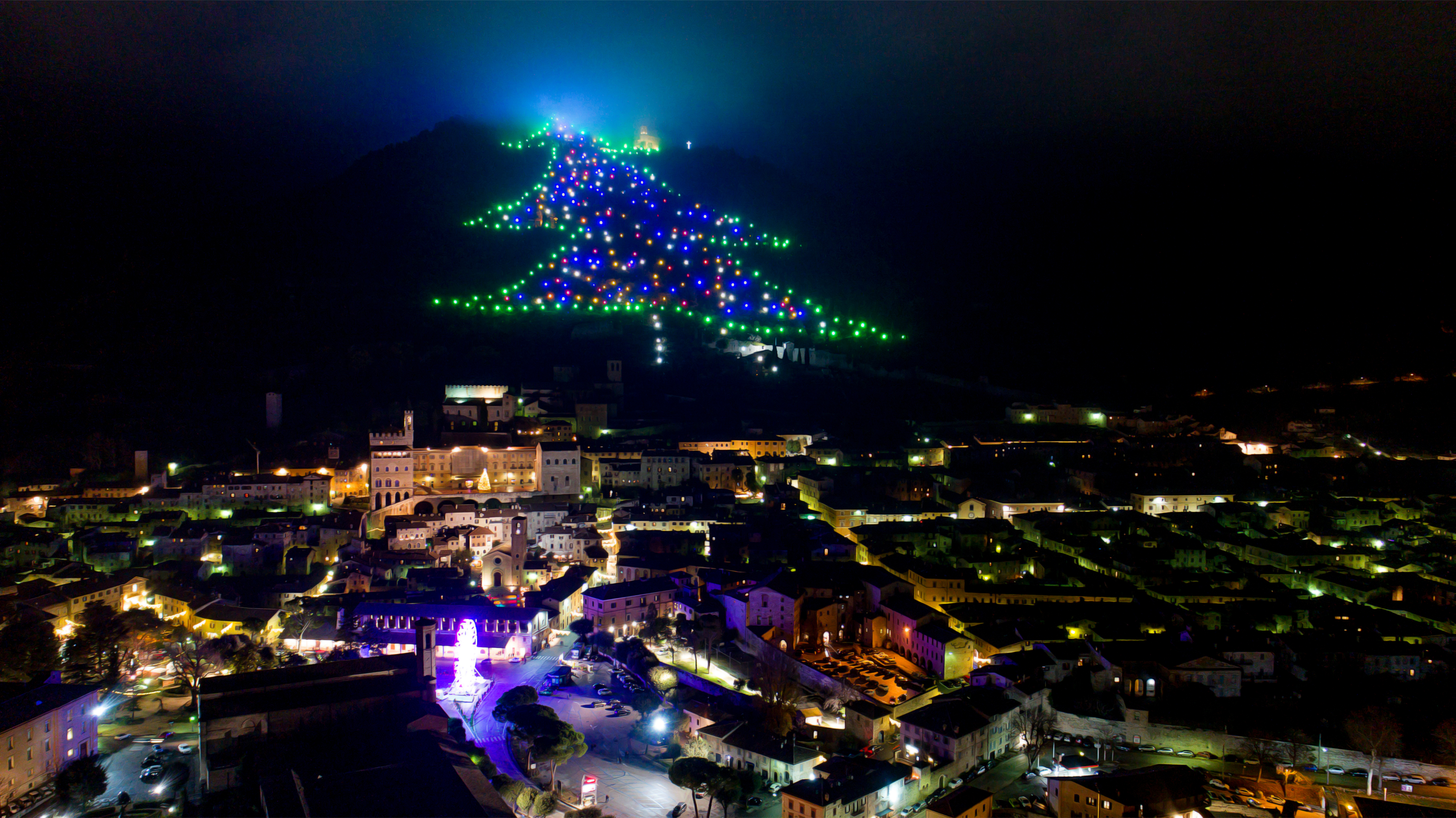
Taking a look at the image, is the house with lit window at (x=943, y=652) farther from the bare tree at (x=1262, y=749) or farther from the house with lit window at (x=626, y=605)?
the house with lit window at (x=626, y=605)

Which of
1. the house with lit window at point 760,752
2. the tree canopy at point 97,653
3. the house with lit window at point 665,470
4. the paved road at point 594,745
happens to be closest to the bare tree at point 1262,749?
the house with lit window at point 760,752

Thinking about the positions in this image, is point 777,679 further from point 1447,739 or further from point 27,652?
point 27,652

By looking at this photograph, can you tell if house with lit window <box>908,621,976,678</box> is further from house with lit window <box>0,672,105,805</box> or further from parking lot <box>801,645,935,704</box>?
house with lit window <box>0,672,105,805</box>

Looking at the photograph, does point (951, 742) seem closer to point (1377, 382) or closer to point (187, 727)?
point (187, 727)

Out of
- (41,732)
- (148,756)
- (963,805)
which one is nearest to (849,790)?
(963,805)

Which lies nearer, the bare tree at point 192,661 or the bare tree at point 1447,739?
the bare tree at point 1447,739

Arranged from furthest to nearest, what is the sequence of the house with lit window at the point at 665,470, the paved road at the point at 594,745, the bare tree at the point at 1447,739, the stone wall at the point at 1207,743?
the house with lit window at the point at 665,470 < the bare tree at the point at 1447,739 < the stone wall at the point at 1207,743 < the paved road at the point at 594,745
